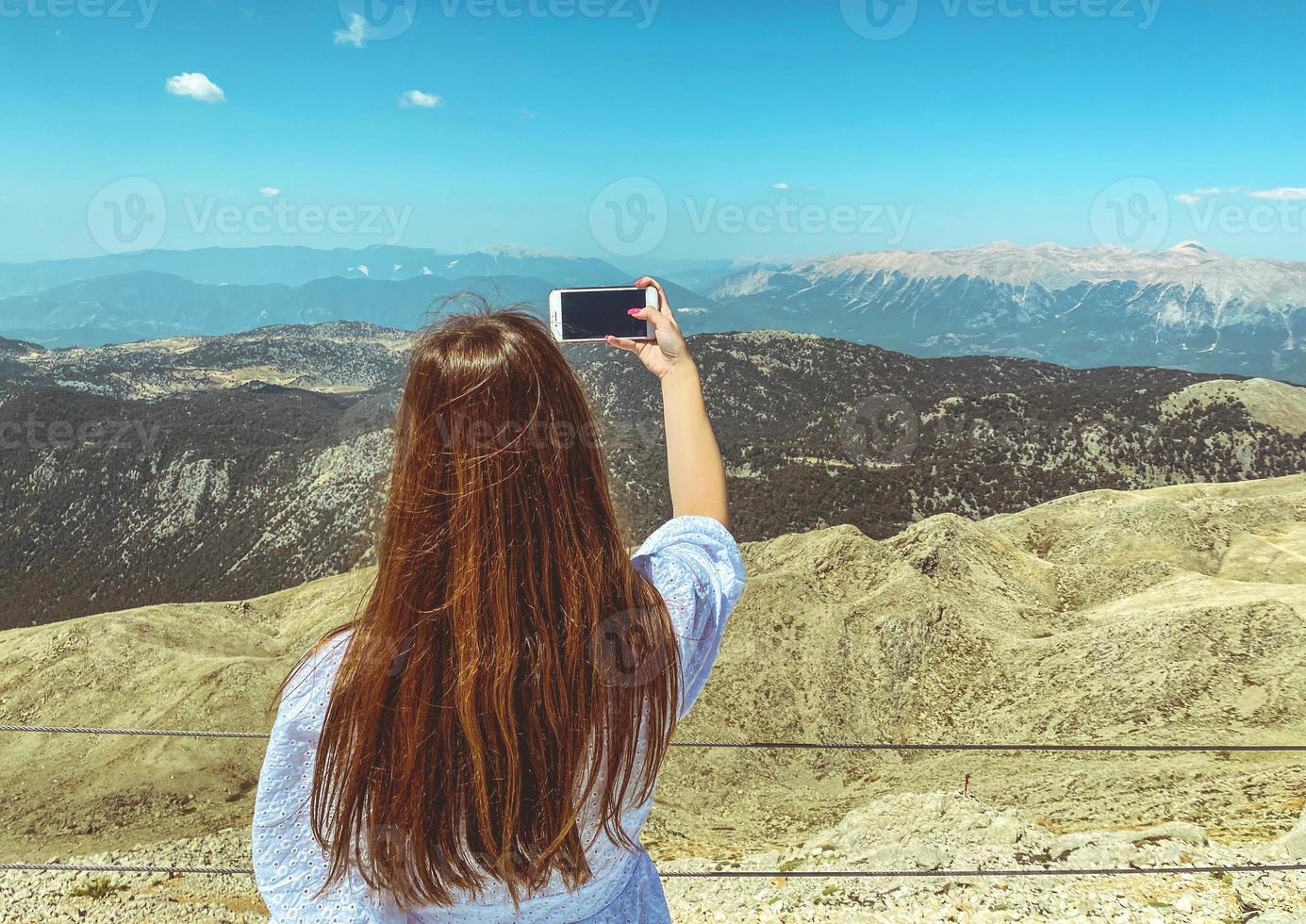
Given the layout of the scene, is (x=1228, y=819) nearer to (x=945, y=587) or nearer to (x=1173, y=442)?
(x=945, y=587)

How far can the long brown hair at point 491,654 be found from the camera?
1.55m

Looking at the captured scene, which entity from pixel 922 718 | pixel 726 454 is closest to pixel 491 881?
pixel 922 718

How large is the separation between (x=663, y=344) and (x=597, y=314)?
2.43 feet

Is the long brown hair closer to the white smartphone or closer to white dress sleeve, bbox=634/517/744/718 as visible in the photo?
white dress sleeve, bbox=634/517/744/718

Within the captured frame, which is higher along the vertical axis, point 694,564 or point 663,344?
point 663,344

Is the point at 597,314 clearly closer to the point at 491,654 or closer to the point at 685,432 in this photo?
the point at 685,432

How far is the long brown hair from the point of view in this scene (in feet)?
5.10

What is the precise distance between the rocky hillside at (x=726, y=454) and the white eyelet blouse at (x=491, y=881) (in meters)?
48.9

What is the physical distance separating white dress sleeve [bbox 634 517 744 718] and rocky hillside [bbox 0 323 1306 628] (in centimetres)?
4889

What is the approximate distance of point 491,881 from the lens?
1.74 meters

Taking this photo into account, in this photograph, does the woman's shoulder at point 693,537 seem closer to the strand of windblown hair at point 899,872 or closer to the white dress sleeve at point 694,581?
the white dress sleeve at point 694,581

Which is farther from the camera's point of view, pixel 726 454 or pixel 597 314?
pixel 726 454

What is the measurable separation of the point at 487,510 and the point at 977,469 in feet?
208

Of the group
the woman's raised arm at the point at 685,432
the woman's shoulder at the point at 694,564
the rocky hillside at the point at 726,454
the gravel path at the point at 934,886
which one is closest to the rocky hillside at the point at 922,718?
the gravel path at the point at 934,886
